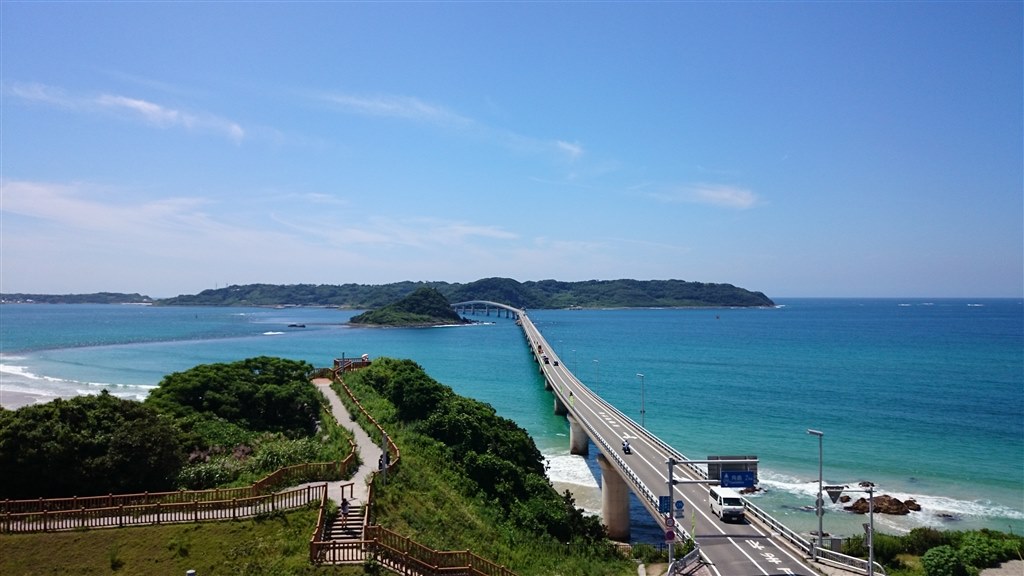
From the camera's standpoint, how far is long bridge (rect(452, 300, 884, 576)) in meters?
23.6

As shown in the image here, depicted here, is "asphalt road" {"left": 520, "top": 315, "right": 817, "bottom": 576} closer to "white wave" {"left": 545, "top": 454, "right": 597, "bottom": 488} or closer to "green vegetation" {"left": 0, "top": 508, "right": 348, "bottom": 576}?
"white wave" {"left": 545, "top": 454, "right": 597, "bottom": 488}

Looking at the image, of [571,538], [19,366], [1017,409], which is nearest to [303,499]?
[571,538]

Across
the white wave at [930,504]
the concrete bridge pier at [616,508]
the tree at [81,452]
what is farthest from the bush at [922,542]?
the tree at [81,452]


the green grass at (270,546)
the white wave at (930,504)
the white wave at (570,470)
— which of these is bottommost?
the white wave at (570,470)

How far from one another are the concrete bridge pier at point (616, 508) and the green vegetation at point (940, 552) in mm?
12541

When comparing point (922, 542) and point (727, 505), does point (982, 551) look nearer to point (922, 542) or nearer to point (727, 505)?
point (922, 542)

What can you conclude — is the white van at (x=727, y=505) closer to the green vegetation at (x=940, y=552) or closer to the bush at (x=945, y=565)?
the green vegetation at (x=940, y=552)

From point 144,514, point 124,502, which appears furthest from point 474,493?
point 124,502

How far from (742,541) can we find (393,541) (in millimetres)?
15549

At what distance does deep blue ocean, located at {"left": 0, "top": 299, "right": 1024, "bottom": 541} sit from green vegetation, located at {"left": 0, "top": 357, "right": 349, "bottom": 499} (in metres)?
21.3

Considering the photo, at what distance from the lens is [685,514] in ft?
98.7

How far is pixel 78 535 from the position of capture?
18.5m

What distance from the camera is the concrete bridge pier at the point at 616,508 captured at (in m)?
36.8

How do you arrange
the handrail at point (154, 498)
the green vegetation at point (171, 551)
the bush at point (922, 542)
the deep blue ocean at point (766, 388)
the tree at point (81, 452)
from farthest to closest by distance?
the deep blue ocean at point (766, 388) → the bush at point (922, 542) → the tree at point (81, 452) → the handrail at point (154, 498) → the green vegetation at point (171, 551)
